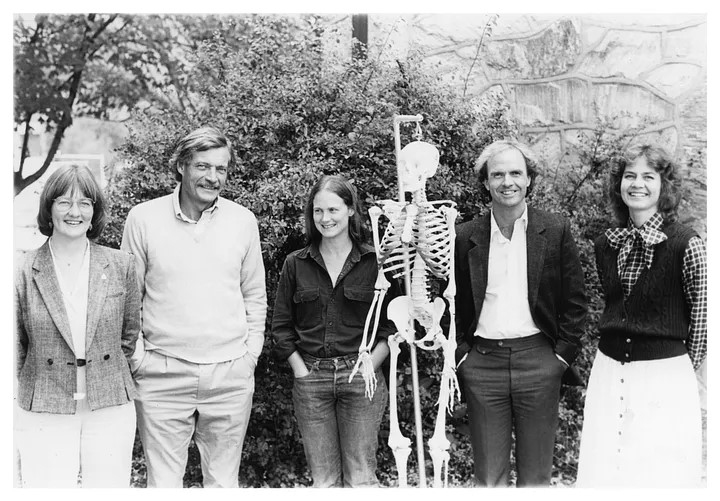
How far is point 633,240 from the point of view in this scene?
3.67m

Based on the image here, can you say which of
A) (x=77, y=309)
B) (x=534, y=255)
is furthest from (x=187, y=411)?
(x=534, y=255)

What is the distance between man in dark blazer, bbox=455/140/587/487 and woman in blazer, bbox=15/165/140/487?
1.70 meters

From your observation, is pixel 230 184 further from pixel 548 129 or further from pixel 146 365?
pixel 548 129

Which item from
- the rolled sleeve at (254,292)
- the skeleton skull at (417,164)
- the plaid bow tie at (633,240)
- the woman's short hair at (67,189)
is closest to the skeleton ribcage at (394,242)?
the skeleton skull at (417,164)

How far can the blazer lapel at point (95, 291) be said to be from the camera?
3475mm

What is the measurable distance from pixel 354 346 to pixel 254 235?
77cm

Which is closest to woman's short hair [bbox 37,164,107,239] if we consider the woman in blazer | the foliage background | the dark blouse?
the woman in blazer

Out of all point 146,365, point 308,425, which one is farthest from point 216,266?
point 308,425

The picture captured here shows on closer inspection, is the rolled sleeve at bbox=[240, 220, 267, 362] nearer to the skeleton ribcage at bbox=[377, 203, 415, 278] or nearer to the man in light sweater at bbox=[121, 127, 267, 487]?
the man in light sweater at bbox=[121, 127, 267, 487]

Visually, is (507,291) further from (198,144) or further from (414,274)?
(198,144)

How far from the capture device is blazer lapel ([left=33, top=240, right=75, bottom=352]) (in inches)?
135

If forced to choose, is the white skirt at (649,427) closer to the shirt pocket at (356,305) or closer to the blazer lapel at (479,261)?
the blazer lapel at (479,261)

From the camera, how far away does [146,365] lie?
3695 mm

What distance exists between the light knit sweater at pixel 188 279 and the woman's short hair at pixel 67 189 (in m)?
0.25
